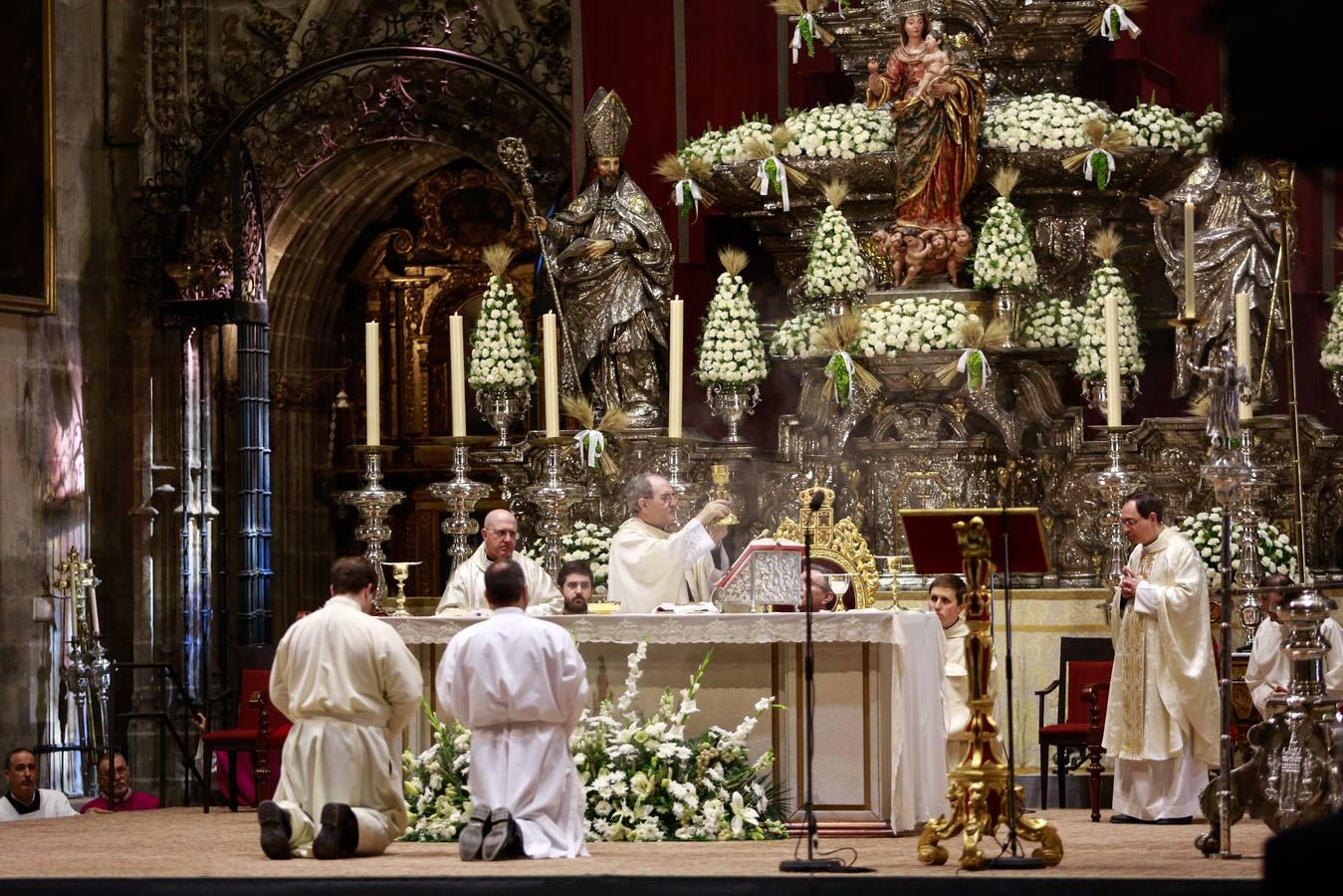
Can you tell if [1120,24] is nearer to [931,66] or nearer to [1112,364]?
[931,66]

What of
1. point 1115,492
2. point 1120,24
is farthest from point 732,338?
point 1120,24

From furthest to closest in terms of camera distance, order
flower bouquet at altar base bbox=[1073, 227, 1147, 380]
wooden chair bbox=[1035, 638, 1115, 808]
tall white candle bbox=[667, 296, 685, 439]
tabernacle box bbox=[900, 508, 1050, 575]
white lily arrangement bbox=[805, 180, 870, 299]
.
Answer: white lily arrangement bbox=[805, 180, 870, 299]
flower bouquet at altar base bbox=[1073, 227, 1147, 380]
wooden chair bbox=[1035, 638, 1115, 808]
tall white candle bbox=[667, 296, 685, 439]
tabernacle box bbox=[900, 508, 1050, 575]

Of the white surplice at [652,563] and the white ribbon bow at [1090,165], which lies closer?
the white surplice at [652,563]

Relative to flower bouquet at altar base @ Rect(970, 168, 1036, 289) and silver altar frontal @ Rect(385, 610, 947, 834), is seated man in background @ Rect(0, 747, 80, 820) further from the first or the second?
flower bouquet at altar base @ Rect(970, 168, 1036, 289)

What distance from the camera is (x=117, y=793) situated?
14.9 m

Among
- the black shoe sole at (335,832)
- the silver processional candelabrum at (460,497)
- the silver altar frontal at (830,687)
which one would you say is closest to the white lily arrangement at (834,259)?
the silver processional candelabrum at (460,497)

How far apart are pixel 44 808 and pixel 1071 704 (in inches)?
254

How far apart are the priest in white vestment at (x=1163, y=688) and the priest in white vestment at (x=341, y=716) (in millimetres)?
4002

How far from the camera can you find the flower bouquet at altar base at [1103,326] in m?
13.6

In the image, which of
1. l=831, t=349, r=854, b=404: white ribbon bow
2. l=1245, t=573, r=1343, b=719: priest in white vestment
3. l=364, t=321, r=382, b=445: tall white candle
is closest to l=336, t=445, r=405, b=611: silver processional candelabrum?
l=364, t=321, r=382, b=445: tall white candle

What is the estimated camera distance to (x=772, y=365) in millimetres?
14945

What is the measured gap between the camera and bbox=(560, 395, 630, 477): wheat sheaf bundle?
14.3 metres

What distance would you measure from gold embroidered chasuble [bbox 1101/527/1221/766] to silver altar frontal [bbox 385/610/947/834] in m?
1.49

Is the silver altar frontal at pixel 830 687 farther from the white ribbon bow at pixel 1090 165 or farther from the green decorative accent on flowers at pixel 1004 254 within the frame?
the white ribbon bow at pixel 1090 165
